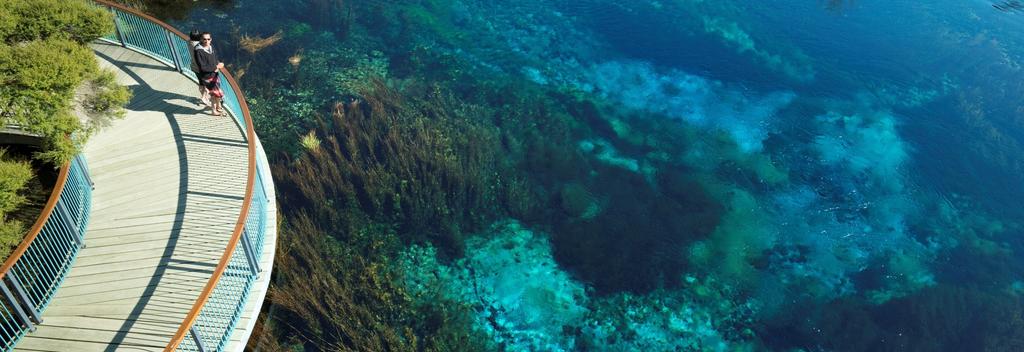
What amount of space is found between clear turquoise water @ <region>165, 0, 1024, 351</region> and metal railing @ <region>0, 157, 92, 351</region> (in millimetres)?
6254

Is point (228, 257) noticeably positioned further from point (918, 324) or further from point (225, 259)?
point (918, 324)

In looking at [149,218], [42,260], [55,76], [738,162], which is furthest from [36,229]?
[738,162]

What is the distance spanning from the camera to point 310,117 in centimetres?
1806

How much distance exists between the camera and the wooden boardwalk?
9.33 meters

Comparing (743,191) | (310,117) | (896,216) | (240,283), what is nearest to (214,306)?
(240,283)

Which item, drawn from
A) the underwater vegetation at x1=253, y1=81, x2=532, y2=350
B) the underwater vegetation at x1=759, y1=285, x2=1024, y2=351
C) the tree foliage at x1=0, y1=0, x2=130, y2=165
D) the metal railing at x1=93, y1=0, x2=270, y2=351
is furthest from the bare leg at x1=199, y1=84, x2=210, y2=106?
the underwater vegetation at x1=759, y1=285, x2=1024, y2=351

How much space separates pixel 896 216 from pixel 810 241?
318 cm

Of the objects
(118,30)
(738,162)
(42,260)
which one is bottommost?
(42,260)

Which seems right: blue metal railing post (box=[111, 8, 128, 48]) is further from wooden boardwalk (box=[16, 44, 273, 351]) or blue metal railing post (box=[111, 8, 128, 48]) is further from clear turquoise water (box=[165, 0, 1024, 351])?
clear turquoise water (box=[165, 0, 1024, 351])

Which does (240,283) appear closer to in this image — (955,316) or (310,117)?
(310,117)

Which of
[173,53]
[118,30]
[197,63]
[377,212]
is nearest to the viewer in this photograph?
[197,63]

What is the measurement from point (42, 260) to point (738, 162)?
54.6 ft

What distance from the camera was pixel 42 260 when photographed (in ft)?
30.8

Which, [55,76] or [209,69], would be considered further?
[209,69]
